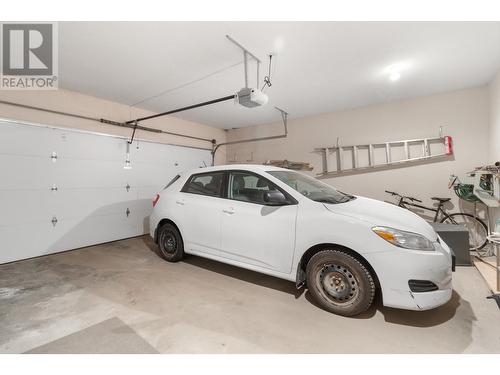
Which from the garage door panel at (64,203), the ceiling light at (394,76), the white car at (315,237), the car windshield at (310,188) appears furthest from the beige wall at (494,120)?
the garage door panel at (64,203)

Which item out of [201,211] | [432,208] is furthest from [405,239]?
[432,208]

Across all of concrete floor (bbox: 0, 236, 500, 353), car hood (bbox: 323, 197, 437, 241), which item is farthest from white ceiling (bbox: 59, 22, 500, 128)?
concrete floor (bbox: 0, 236, 500, 353)

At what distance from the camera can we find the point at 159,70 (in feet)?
10.9

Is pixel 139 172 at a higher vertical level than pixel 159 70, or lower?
lower

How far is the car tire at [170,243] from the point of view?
130 inches

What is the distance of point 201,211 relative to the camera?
117 inches

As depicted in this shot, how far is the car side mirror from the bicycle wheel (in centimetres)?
362

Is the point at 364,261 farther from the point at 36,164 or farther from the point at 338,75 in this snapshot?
the point at 36,164

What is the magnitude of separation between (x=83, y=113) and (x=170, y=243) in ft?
9.83

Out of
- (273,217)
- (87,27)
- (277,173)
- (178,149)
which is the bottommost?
(273,217)

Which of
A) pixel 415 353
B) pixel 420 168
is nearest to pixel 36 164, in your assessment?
pixel 415 353

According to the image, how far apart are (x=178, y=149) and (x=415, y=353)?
5634mm

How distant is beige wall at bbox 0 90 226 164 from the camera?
3533 mm

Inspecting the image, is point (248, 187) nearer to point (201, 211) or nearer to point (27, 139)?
point (201, 211)
